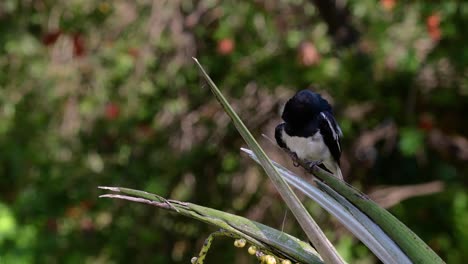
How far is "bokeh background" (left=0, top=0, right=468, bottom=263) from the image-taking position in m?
4.24

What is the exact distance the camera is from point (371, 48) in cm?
433

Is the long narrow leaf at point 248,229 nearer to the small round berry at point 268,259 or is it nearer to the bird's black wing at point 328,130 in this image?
the small round berry at point 268,259

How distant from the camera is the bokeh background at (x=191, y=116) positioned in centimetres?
424

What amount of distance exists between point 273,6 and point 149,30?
2.23 feet

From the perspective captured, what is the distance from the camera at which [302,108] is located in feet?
8.95

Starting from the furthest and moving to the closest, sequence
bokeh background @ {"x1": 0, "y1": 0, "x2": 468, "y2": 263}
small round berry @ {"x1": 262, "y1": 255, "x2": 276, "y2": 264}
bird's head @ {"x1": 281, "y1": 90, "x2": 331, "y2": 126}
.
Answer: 1. bokeh background @ {"x1": 0, "y1": 0, "x2": 468, "y2": 263}
2. bird's head @ {"x1": 281, "y1": 90, "x2": 331, "y2": 126}
3. small round berry @ {"x1": 262, "y1": 255, "x2": 276, "y2": 264}

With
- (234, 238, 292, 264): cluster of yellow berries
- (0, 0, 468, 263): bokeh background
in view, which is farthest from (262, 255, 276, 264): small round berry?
(0, 0, 468, 263): bokeh background

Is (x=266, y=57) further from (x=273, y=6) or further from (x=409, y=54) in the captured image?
(x=409, y=54)

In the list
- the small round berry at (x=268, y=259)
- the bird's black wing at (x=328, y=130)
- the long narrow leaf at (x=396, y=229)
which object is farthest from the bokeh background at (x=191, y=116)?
the small round berry at (x=268, y=259)

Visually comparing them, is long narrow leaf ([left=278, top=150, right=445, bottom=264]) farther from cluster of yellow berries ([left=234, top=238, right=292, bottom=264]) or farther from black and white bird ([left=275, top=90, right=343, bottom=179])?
black and white bird ([left=275, top=90, right=343, bottom=179])

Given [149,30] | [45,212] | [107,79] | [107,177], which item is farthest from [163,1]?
[45,212]

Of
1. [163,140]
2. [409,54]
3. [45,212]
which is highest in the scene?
[409,54]

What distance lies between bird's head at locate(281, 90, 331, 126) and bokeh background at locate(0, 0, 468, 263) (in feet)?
4.36

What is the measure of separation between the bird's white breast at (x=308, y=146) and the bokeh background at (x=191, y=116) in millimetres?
1329
